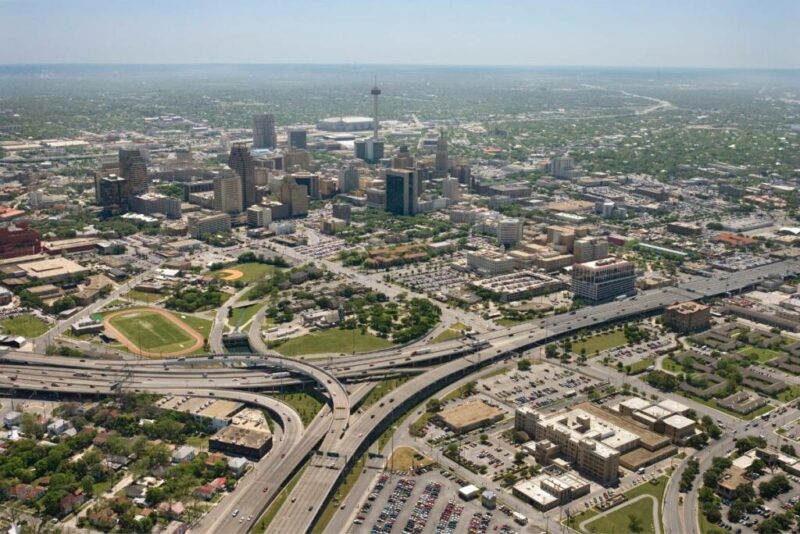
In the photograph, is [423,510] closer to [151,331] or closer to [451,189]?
[151,331]

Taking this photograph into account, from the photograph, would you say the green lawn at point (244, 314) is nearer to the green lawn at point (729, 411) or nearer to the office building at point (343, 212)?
the office building at point (343, 212)

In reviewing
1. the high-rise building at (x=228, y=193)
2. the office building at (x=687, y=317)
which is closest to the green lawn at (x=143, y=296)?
the high-rise building at (x=228, y=193)

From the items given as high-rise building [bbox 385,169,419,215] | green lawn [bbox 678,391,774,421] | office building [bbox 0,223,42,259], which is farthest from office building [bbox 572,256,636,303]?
office building [bbox 0,223,42,259]

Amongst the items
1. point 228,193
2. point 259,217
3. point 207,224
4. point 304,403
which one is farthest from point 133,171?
point 304,403

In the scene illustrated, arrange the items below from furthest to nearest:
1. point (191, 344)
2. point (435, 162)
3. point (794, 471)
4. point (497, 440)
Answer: point (435, 162), point (191, 344), point (497, 440), point (794, 471)

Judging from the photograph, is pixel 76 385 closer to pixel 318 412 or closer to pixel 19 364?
pixel 19 364

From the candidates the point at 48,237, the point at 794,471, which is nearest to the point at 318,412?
the point at 794,471
